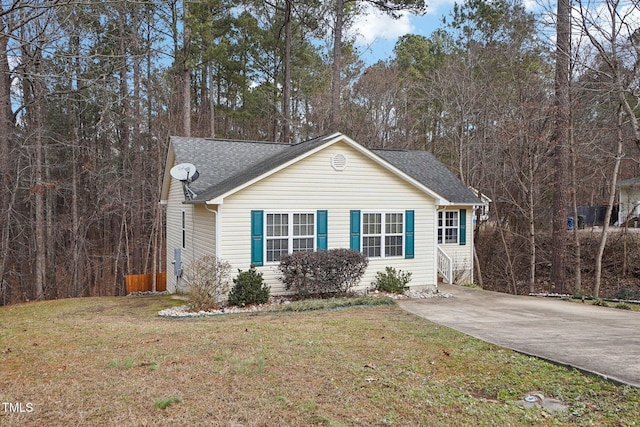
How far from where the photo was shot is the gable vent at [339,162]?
1184cm

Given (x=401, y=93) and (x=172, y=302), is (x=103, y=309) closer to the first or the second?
(x=172, y=302)

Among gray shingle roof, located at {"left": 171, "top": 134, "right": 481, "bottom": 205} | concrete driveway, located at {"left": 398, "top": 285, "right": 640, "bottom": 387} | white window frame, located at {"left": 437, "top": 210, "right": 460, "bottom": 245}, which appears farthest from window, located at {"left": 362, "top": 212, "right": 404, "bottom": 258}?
white window frame, located at {"left": 437, "top": 210, "right": 460, "bottom": 245}

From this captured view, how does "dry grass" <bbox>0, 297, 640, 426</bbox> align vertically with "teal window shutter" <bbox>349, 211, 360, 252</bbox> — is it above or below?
below

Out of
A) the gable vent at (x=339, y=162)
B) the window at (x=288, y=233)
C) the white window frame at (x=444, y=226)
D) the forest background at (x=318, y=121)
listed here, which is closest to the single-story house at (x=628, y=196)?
the forest background at (x=318, y=121)

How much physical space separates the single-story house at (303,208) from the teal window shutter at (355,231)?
0.03 meters

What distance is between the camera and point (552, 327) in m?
7.92

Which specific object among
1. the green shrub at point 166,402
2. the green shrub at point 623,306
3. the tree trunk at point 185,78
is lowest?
the green shrub at point 623,306

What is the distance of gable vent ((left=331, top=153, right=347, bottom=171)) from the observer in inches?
466

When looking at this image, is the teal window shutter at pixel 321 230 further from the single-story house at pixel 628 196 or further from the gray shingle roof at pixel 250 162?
the single-story house at pixel 628 196

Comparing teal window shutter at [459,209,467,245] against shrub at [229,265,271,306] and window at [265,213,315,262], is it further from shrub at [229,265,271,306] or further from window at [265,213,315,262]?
shrub at [229,265,271,306]

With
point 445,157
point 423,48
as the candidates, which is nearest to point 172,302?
point 445,157

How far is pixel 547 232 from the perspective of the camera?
20.4 meters

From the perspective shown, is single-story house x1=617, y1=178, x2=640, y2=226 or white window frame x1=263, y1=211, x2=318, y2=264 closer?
white window frame x1=263, y1=211, x2=318, y2=264

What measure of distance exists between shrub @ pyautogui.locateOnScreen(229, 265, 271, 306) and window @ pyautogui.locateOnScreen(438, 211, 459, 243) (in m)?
7.63
